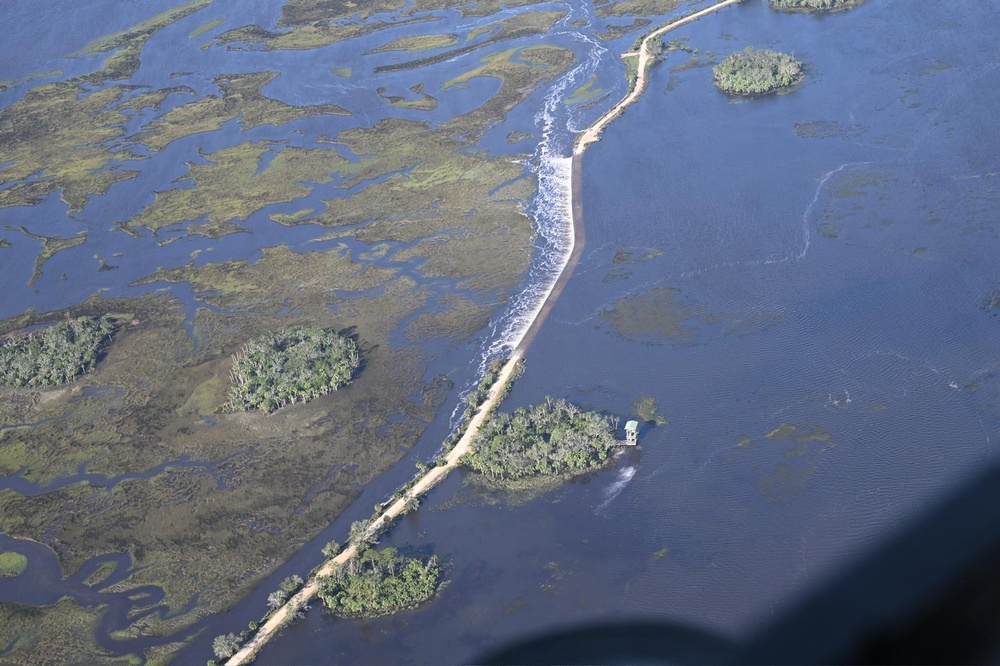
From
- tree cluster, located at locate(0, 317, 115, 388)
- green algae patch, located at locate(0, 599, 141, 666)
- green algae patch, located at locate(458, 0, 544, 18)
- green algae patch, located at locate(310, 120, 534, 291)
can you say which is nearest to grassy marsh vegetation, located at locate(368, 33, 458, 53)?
green algae patch, located at locate(458, 0, 544, 18)

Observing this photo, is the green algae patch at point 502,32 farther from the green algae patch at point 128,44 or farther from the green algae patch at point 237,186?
the green algae patch at point 128,44

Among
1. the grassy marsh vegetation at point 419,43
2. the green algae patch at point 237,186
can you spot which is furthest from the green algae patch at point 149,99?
the grassy marsh vegetation at point 419,43

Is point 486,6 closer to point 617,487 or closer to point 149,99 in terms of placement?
point 149,99

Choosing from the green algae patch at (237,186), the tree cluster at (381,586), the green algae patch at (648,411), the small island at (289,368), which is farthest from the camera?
the green algae patch at (237,186)

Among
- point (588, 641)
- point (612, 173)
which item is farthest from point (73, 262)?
point (588, 641)

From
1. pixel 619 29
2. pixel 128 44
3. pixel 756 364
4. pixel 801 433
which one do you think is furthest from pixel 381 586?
pixel 128 44

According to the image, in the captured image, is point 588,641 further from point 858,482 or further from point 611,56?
point 611,56
